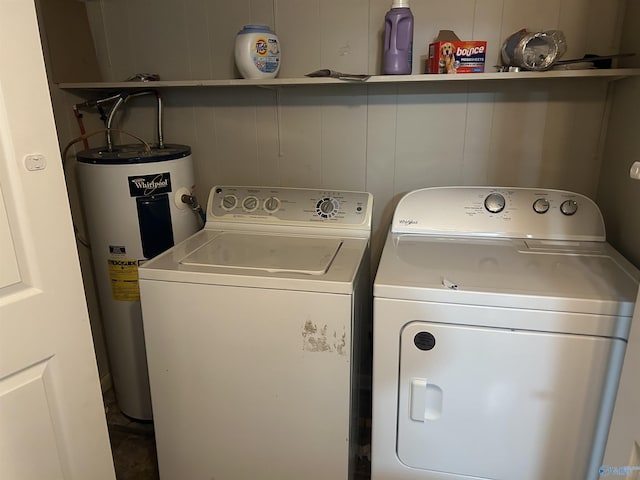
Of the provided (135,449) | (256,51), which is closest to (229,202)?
(256,51)

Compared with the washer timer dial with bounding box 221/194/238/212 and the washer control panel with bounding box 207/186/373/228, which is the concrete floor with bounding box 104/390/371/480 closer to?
the washer control panel with bounding box 207/186/373/228

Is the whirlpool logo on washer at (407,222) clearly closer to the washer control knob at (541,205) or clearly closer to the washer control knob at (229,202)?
the washer control knob at (541,205)

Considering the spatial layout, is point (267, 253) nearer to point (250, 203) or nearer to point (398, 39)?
point (250, 203)

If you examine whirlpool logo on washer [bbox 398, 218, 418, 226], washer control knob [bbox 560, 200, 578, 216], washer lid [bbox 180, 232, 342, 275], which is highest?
washer control knob [bbox 560, 200, 578, 216]

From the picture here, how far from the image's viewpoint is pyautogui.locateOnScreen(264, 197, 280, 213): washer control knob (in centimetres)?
177

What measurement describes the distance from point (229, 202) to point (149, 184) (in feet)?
0.98

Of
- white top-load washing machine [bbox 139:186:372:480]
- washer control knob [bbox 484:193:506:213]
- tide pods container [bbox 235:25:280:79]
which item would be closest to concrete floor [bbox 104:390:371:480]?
white top-load washing machine [bbox 139:186:372:480]

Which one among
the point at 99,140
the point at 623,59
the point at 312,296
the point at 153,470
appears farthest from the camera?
the point at 99,140

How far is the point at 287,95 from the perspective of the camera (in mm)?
1891

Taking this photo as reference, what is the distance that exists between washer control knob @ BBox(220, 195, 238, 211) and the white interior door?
0.75 meters

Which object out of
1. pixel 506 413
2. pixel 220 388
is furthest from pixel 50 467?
pixel 506 413

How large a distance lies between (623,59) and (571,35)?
7.2 inches

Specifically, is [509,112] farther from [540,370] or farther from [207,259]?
[207,259]

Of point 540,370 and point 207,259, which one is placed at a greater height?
point 207,259
